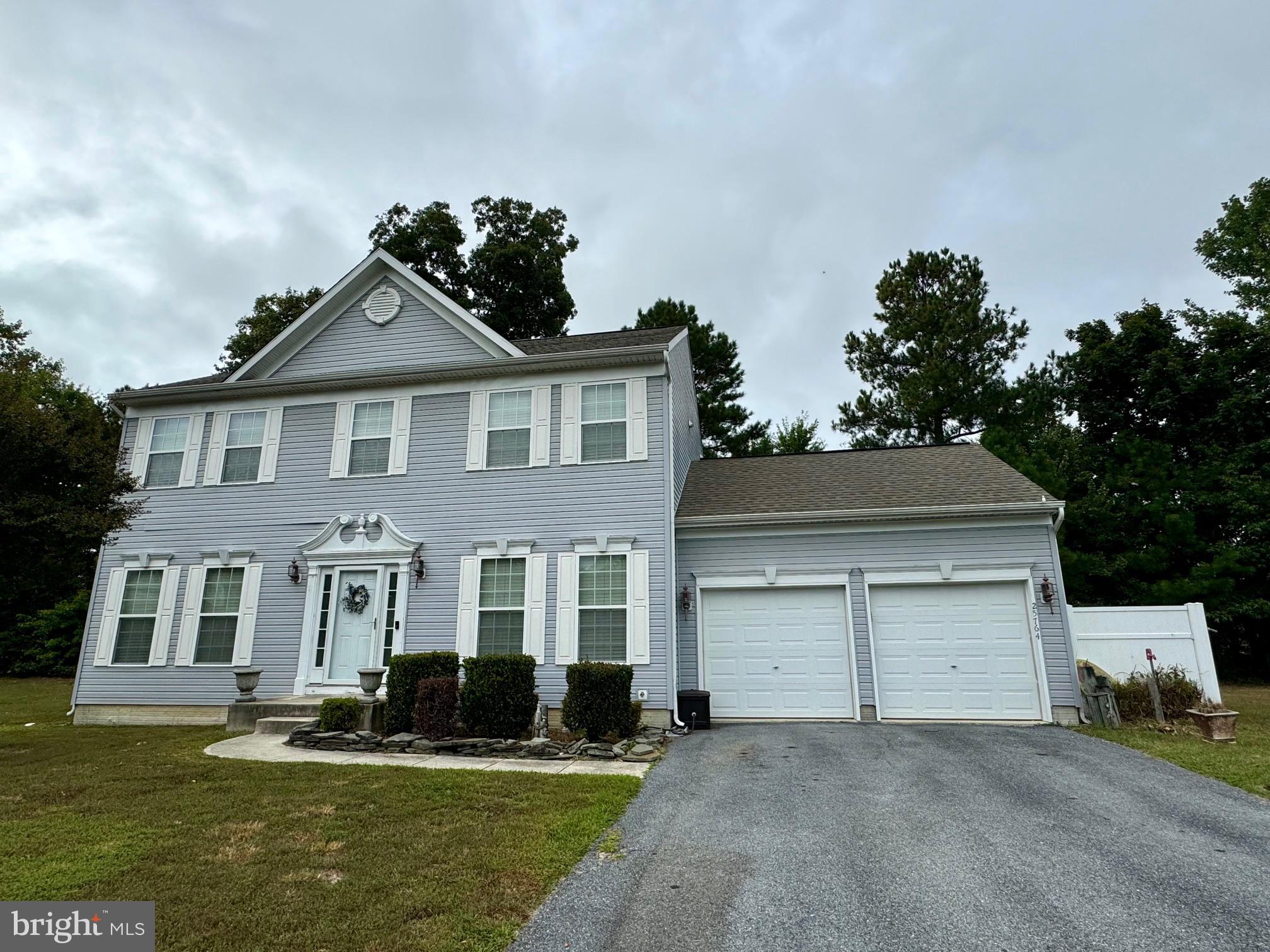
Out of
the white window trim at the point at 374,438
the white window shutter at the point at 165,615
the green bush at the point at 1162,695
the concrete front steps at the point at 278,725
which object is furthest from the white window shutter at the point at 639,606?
the white window shutter at the point at 165,615

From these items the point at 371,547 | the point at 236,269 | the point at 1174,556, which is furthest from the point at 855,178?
the point at 236,269

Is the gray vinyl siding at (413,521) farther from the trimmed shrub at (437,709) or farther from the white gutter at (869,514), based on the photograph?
the trimmed shrub at (437,709)

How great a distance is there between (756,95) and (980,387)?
639 inches

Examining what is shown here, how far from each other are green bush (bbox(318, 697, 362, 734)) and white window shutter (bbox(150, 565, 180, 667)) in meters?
4.66

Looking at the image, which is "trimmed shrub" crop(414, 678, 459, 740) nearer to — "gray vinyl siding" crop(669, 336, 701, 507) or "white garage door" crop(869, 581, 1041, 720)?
"gray vinyl siding" crop(669, 336, 701, 507)

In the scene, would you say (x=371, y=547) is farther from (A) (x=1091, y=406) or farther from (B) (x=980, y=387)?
(A) (x=1091, y=406)

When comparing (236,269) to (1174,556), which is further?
(236,269)

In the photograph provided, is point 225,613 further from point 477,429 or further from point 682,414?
point 682,414

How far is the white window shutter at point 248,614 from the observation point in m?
11.1

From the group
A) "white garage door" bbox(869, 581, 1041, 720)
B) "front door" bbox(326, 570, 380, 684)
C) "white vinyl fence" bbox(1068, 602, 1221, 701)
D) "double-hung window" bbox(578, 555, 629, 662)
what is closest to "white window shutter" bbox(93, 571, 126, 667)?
"front door" bbox(326, 570, 380, 684)

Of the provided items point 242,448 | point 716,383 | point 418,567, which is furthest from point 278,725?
point 716,383

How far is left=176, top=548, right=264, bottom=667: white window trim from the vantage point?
11.2 meters

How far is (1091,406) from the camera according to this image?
2302 cm

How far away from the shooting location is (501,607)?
10664 mm
